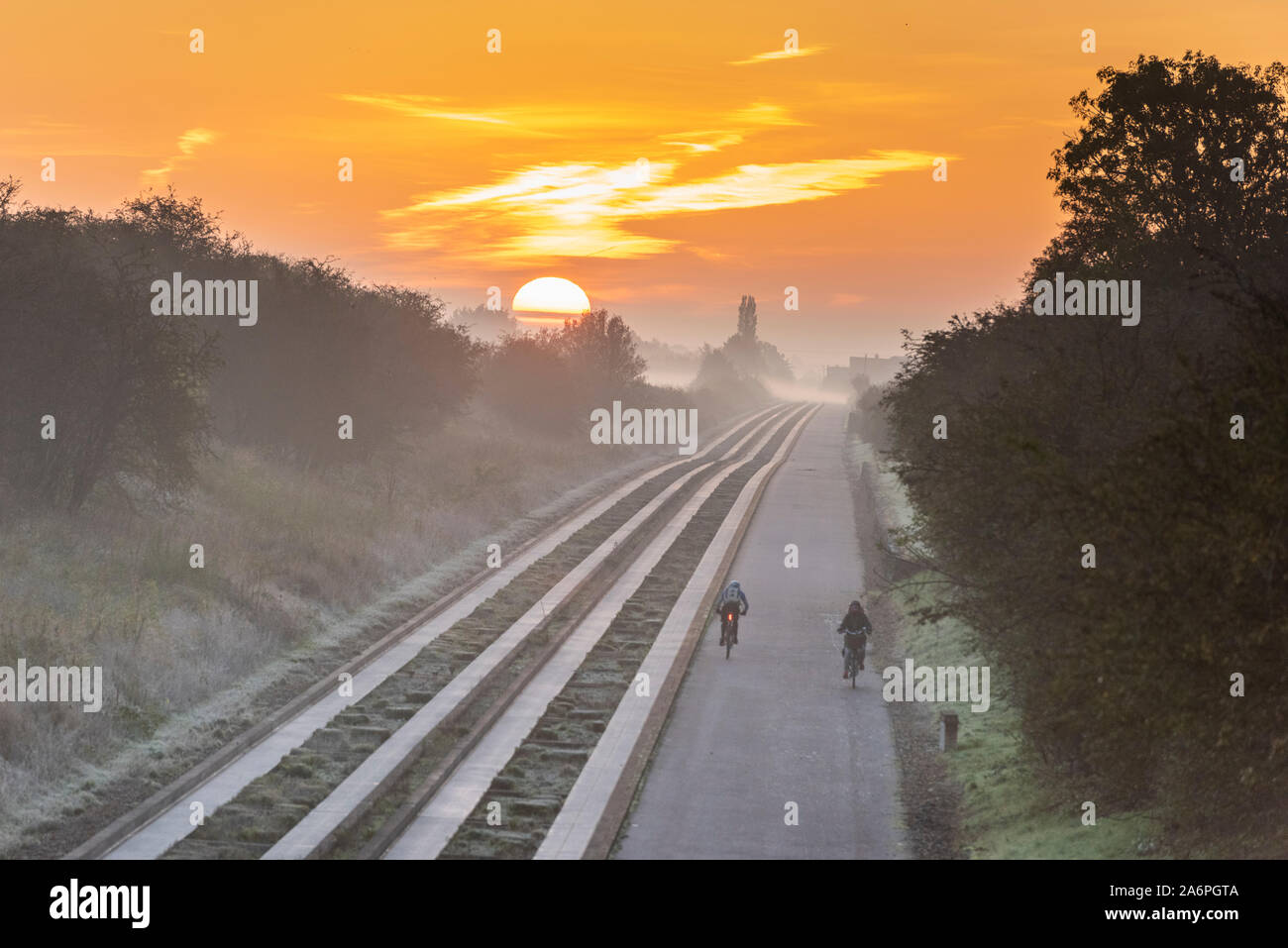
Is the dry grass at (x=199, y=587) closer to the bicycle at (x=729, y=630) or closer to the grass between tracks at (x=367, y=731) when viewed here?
the grass between tracks at (x=367, y=731)

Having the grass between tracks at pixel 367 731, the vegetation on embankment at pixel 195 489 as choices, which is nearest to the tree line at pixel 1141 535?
the grass between tracks at pixel 367 731

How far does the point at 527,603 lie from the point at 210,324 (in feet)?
59.0

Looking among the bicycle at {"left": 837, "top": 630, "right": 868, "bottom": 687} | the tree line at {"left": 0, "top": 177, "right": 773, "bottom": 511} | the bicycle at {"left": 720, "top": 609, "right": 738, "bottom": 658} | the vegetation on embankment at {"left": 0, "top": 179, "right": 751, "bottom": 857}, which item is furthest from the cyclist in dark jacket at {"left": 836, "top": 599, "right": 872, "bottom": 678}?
the tree line at {"left": 0, "top": 177, "right": 773, "bottom": 511}

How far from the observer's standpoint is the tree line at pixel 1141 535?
9883mm

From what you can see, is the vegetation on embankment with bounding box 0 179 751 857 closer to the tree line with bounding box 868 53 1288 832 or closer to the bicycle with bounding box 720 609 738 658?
the bicycle with bounding box 720 609 738 658

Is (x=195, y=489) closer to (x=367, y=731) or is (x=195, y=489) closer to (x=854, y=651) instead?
(x=367, y=731)

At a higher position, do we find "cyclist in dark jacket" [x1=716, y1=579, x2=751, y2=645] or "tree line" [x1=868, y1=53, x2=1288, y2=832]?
"tree line" [x1=868, y1=53, x2=1288, y2=832]

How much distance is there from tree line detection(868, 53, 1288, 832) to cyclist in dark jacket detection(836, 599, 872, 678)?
70.7 inches

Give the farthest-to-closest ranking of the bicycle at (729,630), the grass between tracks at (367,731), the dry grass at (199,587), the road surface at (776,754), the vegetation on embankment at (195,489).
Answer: the bicycle at (729,630) < the vegetation on embankment at (195,489) < the dry grass at (199,587) < the road surface at (776,754) < the grass between tracks at (367,731)

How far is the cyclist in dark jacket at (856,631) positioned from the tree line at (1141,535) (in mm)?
1795

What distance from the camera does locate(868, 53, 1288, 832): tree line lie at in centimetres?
988
